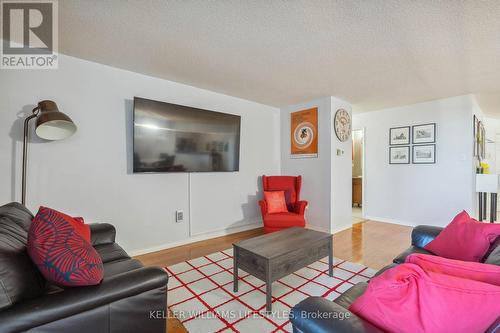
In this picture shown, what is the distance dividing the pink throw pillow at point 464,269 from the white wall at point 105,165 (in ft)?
9.80

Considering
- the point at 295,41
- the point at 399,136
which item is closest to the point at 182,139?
the point at 295,41

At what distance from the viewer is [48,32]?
212 centimetres

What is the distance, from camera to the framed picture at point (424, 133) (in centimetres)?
426

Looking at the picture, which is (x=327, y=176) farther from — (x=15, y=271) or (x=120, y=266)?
(x=15, y=271)

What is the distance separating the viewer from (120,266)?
66.4 inches

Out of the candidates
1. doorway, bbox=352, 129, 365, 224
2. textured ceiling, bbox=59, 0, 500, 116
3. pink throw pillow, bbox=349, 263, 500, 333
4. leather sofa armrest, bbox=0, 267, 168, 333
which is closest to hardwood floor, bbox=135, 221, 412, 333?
→ leather sofa armrest, bbox=0, 267, 168, 333

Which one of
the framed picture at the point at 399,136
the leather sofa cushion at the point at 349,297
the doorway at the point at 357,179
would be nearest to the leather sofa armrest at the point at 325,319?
the leather sofa cushion at the point at 349,297

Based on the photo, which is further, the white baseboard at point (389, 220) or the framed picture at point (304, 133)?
the white baseboard at point (389, 220)

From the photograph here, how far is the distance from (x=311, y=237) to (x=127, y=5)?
8.33ft

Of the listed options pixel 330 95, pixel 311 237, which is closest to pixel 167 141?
pixel 311 237

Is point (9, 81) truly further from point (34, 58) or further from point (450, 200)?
point (450, 200)

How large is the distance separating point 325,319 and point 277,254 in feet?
3.61

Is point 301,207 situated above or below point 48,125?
below

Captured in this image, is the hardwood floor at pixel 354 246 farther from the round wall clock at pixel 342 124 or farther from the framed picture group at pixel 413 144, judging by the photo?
the round wall clock at pixel 342 124
